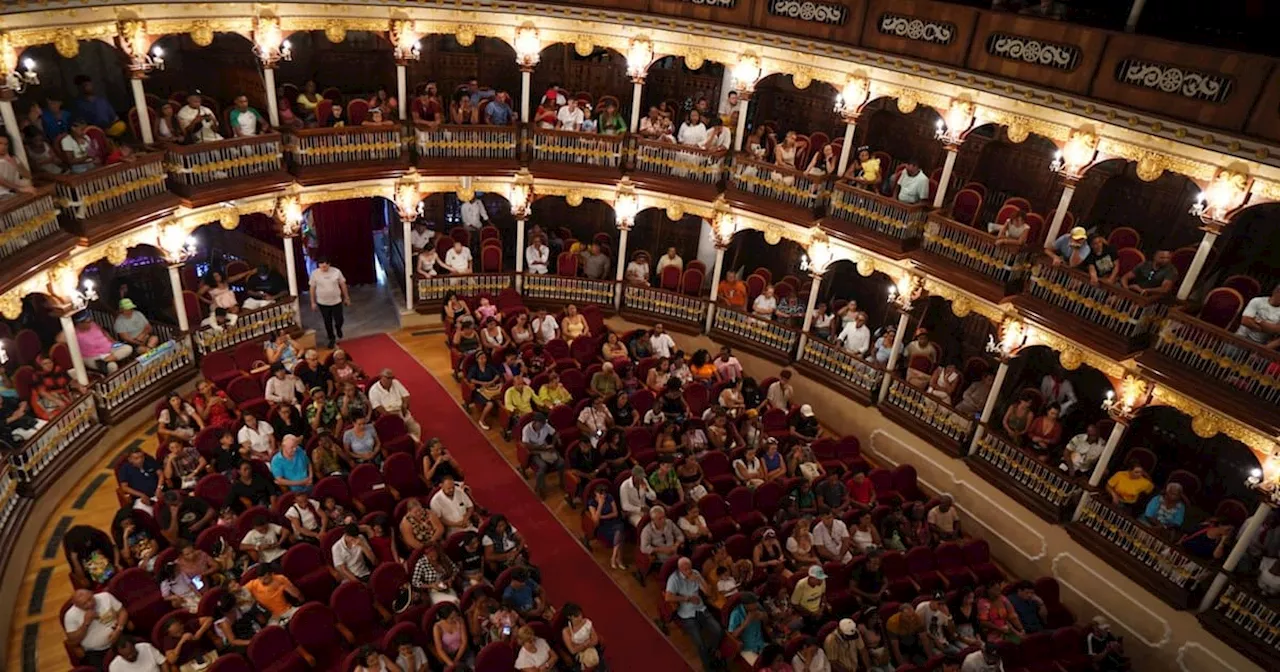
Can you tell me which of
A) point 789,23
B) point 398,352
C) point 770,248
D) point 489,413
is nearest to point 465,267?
point 398,352

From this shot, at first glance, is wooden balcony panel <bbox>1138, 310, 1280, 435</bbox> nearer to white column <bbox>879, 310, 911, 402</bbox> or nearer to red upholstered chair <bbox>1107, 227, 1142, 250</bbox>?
red upholstered chair <bbox>1107, 227, 1142, 250</bbox>

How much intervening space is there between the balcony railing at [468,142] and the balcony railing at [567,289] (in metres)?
2.75

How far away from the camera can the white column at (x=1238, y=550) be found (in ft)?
39.8

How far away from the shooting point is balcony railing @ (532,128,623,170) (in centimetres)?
1828

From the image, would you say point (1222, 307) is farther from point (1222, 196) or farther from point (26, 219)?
point (26, 219)

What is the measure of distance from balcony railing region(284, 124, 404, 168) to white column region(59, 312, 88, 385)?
5.04 m

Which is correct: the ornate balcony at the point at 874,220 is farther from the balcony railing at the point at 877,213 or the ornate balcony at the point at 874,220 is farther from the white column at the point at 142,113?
the white column at the point at 142,113

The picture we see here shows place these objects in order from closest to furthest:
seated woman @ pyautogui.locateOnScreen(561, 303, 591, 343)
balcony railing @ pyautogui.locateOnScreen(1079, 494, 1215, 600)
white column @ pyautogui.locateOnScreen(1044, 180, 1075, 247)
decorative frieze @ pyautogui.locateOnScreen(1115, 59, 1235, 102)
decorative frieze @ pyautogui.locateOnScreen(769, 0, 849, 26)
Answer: decorative frieze @ pyautogui.locateOnScreen(1115, 59, 1235, 102) < balcony railing @ pyautogui.locateOnScreen(1079, 494, 1215, 600) < white column @ pyautogui.locateOnScreen(1044, 180, 1075, 247) < decorative frieze @ pyautogui.locateOnScreen(769, 0, 849, 26) < seated woman @ pyautogui.locateOnScreen(561, 303, 591, 343)

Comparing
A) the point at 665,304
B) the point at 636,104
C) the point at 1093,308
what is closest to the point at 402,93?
the point at 636,104

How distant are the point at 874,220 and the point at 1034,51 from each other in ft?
13.5

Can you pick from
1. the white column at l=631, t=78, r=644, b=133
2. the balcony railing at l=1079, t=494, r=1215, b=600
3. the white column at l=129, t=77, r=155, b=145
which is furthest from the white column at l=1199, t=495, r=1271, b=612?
the white column at l=129, t=77, r=155, b=145

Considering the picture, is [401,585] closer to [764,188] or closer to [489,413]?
[489,413]

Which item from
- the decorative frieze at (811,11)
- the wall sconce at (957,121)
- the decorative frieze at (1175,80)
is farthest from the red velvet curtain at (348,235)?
the decorative frieze at (1175,80)

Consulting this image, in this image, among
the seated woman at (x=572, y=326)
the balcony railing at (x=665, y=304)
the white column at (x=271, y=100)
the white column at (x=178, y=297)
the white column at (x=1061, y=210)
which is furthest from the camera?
the balcony railing at (x=665, y=304)
